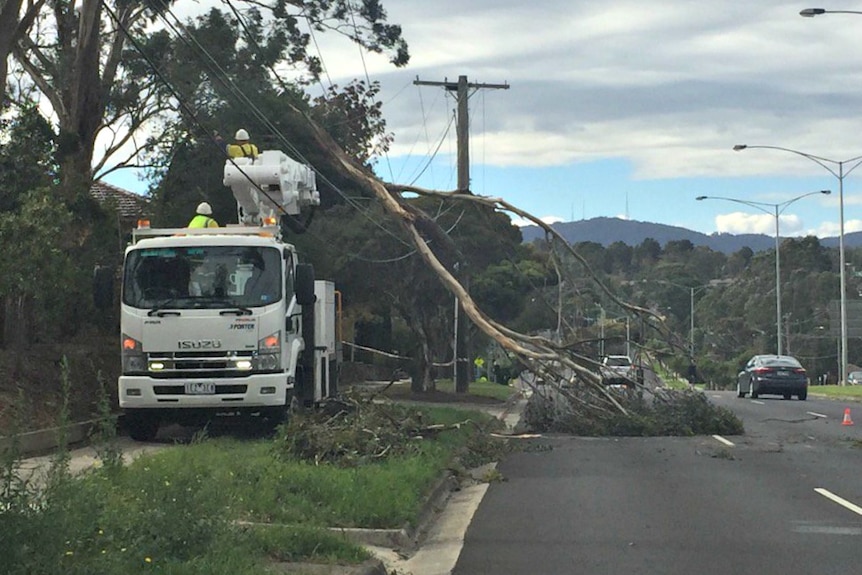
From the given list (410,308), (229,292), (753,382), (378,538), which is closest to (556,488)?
(378,538)

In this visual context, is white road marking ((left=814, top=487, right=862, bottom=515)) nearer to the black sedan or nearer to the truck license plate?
the truck license plate

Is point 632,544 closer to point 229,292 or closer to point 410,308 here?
point 229,292

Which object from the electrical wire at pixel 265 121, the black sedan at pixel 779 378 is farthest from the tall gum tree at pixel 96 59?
the black sedan at pixel 779 378

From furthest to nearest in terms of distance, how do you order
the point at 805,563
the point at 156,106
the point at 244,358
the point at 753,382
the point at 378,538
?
1. the point at 753,382
2. the point at 156,106
3. the point at 244,358
4. the point at 378,538
5. the point at 805,563

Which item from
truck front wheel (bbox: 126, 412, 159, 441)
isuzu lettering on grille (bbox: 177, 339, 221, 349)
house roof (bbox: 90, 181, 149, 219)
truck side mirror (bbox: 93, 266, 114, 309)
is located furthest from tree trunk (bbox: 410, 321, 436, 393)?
truck side mirror (bbox: 93, 266, 114, 309)

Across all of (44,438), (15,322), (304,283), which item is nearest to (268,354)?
(304,283)

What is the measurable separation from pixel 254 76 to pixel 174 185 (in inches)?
146

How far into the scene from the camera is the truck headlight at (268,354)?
16.7 metres

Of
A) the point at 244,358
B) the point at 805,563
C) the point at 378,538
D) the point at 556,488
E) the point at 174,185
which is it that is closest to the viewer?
the point at 805,563

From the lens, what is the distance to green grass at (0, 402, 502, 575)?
675 cm

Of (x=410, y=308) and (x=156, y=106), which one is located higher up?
(x=156, y=106)

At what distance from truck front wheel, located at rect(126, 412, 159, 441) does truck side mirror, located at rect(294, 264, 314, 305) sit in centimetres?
284

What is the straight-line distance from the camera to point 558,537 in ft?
35.4

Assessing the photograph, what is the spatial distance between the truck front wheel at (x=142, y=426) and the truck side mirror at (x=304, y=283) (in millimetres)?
2844
